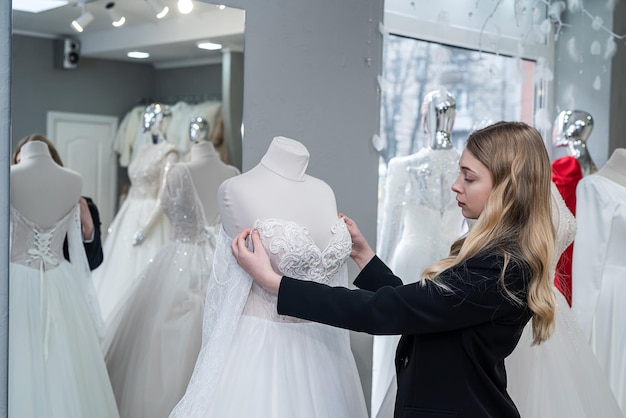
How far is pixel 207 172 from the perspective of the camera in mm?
2777

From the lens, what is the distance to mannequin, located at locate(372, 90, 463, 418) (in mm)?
3729

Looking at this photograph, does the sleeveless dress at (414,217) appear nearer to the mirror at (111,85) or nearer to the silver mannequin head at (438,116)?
the silver mannequin head at (438,116)

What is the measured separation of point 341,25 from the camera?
3131mm

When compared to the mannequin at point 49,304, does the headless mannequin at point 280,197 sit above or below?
above

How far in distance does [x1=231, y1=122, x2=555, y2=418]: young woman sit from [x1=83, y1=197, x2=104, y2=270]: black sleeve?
2.25 feet

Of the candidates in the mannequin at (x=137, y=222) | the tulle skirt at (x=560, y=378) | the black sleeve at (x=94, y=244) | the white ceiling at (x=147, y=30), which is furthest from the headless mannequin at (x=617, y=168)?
the black sleeve at (x=94, y=244)

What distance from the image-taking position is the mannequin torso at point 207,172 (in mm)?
2740

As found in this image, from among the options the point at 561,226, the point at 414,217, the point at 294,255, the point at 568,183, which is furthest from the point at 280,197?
the point at 568,183

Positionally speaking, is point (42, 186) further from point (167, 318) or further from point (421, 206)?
point (421, 206)

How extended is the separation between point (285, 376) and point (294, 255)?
0.33 metres

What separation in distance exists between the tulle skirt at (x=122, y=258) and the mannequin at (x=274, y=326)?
0.39m

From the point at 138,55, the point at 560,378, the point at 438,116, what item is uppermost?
the point at 138,55

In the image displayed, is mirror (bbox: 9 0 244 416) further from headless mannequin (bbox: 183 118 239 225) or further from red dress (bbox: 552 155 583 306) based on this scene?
red dress (bbox: 552 155 583 306)

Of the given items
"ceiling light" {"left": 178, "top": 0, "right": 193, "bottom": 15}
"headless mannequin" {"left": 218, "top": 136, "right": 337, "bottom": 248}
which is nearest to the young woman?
"headless mannequin" {"left": 218, "top": 136, "right": 337, "bottom": 248}
